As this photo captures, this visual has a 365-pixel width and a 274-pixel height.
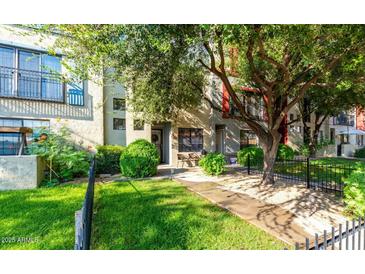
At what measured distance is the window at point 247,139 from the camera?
56.2ft

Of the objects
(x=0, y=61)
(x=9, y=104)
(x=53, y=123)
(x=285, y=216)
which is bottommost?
(x=285, y=216)

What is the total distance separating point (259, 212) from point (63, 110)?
34.9ft

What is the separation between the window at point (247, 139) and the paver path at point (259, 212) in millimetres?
10232

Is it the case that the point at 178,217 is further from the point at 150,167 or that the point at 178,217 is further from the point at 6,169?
the point at 6,169

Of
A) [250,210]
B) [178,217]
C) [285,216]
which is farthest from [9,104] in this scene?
[285,216]

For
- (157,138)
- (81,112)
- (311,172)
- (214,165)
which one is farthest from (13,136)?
(311,172)

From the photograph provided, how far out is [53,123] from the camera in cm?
1080

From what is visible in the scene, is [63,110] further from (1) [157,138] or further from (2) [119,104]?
(1) [157,138]

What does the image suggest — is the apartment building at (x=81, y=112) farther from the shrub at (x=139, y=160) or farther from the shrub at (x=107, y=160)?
the shrub at (x=139, y=160)

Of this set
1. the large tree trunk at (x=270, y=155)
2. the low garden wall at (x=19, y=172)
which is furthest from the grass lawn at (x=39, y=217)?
the large tree trunk at (x=270, y=155)

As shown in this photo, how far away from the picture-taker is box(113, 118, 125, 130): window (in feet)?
41.7

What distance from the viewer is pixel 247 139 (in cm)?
1741

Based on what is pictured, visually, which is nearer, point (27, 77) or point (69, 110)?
point (27, 77)
